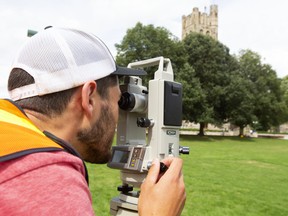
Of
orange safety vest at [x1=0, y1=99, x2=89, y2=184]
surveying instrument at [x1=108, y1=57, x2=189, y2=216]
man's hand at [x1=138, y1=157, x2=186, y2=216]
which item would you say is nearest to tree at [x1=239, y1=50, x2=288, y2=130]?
surveying instrument at [x1=108, y1=57, x2=189, y2=216]

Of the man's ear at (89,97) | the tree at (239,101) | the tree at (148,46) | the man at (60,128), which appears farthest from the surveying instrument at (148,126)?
the tree at (239,101)

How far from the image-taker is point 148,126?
7.51 ft

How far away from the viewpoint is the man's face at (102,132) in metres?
1.15

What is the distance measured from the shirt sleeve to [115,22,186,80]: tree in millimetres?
28270

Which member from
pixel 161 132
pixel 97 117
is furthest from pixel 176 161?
pixel 161 132

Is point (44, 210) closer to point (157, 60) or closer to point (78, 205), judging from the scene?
point (78, 205)

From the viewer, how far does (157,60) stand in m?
2.53

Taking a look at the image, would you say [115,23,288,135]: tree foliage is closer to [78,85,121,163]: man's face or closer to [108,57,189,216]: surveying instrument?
[108,57,189,216]: surveying instrument

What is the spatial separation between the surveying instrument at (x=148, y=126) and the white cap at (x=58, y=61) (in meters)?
1.15

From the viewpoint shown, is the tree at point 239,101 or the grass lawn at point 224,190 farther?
the tree at point 239,101

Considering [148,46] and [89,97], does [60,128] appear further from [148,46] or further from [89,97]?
[148,46]

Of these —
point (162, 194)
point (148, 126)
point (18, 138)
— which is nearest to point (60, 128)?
point (18, 138)

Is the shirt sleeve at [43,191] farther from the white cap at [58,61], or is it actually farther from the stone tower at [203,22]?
the stone tower at [203,22]

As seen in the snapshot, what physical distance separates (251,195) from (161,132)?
5627mm
